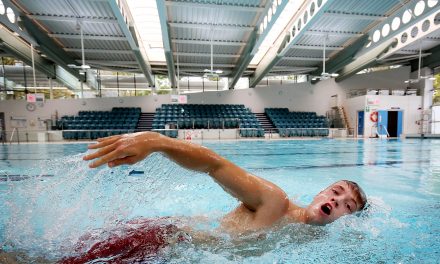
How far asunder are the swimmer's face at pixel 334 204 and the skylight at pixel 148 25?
10.6 meters

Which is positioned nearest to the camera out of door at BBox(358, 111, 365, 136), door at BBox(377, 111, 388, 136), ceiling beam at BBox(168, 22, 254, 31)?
ceiling beam at BBox(168, 22, 254, 31)

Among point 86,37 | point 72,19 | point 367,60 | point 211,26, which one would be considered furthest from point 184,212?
point 367,60

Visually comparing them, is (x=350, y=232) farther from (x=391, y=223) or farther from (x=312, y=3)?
(x=312, y=3)

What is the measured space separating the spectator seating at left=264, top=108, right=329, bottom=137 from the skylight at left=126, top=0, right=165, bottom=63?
359 inches

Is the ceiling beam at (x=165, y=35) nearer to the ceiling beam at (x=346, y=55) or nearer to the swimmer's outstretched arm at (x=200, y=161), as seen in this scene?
the swimmer's outstretched arm at (x=200, y=161)

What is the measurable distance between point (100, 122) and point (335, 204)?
1683 cm

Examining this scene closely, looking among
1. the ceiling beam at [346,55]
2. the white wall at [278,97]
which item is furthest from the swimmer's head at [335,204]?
the white wall at [278,97]

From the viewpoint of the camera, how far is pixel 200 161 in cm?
128

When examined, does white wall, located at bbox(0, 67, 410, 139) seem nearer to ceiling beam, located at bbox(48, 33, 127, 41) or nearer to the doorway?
the doorway

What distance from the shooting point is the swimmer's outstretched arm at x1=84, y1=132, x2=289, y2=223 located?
3.67ft

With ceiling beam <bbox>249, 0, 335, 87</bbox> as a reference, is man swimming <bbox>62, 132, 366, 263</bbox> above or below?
below

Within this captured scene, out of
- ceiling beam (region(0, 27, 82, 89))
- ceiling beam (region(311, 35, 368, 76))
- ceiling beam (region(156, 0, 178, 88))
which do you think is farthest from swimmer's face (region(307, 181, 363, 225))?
ceiling beam (region(0, 27, 82, 89))

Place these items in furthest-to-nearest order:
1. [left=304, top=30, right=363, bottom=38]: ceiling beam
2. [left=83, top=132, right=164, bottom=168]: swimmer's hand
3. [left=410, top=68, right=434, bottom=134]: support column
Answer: [left=410, top=68, right=434, bottom=134]: support column → [left=304, top=30, right=363, bottom=38]: ceiling beam → [left=83, top=132, right=164, bottom=168]: swimmer's hand

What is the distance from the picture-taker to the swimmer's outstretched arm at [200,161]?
112 cm
